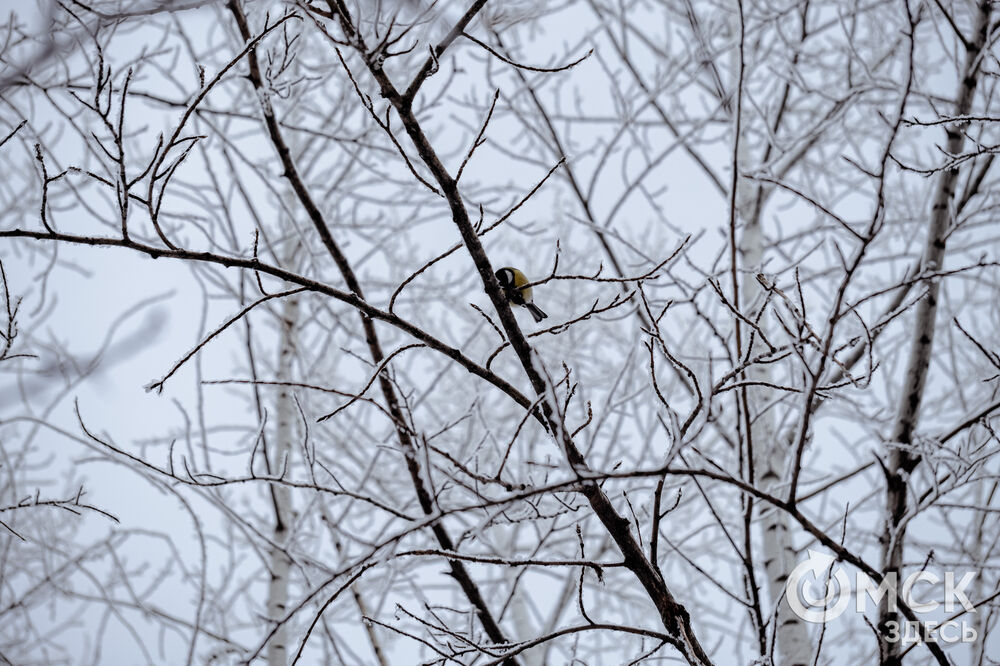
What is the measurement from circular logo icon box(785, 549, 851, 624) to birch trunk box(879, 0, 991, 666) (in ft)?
0.39

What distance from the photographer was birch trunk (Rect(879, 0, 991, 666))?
71.9 inches

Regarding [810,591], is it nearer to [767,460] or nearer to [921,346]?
[921,346]

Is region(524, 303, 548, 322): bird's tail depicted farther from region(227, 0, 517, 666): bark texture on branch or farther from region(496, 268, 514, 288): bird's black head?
region(227, 0, 517, 666): bark texture on branch

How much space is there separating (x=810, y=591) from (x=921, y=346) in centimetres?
82

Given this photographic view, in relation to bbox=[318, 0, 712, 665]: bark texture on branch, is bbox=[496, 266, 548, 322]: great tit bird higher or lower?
higher

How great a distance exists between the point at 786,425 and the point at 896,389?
146 cm

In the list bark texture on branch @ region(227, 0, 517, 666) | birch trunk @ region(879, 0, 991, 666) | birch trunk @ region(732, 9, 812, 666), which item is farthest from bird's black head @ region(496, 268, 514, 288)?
birch trunk @ region(879, 0, 991, 666)

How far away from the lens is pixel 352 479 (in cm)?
412

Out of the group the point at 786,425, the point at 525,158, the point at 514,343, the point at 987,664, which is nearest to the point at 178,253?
the point at 514,343

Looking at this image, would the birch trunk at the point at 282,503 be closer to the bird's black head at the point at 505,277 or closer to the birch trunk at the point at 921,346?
the bird's black head at the point at 505,277

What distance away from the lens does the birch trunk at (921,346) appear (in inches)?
71.9

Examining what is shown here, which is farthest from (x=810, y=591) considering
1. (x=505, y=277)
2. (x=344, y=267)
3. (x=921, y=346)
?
(x=344, y=267)

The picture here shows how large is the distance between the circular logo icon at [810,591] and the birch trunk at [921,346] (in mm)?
119

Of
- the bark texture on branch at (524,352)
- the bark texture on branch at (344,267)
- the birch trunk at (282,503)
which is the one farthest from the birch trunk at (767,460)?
the birch trunk at (282,503)
